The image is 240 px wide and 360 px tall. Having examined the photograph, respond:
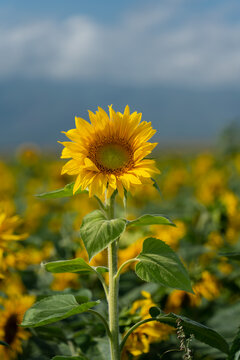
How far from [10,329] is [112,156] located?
2.26ft

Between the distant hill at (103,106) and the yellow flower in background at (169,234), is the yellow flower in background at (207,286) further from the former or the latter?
the distant hill at (103,106)

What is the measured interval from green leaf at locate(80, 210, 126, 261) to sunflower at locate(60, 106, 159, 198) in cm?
8

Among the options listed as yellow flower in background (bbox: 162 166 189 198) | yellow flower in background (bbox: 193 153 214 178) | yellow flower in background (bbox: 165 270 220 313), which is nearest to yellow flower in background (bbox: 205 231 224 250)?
yellow flower in background (bbox: 165 270 220 313)

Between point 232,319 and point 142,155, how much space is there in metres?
0.77

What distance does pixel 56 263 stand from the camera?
930 millimetres

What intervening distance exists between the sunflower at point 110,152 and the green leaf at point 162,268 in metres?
0.14

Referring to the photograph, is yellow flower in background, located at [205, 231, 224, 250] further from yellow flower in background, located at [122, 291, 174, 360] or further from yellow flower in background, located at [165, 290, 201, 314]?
yellow flower in background, located at [122, 291, 174, 360]

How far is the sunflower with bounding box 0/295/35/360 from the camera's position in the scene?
137cm

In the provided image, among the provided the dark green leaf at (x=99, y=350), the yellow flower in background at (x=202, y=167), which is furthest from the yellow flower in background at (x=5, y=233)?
the yellow flower in background at (x=202, y=167)

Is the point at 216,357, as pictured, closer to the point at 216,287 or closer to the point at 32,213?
the point at 216,287

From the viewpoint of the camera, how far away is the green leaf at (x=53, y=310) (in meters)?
0.89

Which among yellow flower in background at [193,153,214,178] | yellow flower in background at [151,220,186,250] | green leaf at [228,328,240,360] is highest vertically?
yellow flower in background at [193,153,214,178]

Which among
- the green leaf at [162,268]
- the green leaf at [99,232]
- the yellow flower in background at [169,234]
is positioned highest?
the yellow flower in background at [169,234]

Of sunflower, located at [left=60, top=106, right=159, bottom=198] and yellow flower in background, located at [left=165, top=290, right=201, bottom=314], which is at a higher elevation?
sunflower, located at [left=60, top=106, right=159, bottom=198]
